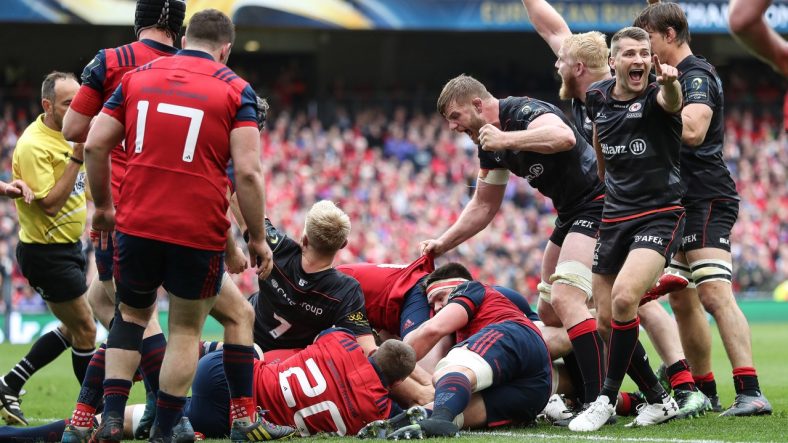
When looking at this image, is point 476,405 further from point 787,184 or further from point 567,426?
point 787,184

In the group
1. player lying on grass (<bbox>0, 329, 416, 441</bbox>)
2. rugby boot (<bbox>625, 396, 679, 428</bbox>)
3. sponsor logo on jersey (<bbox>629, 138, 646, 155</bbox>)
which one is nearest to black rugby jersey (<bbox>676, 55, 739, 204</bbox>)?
sponsor logo on jersey (<bbox>629, 138, 646, 155</bbox>)

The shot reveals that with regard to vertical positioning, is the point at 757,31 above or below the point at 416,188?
above

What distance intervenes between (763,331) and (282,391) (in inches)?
548

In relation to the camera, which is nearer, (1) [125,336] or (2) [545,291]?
(1) [125,336]

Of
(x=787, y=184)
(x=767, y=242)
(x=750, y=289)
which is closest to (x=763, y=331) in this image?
(x=750, y=289)

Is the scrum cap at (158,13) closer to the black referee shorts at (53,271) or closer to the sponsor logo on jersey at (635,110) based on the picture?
the black referee shorts at (53,271)

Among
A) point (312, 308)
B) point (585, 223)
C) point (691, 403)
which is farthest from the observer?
point (585, 223)

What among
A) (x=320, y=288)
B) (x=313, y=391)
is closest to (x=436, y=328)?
(x=320, y=288)

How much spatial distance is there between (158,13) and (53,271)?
2745mm

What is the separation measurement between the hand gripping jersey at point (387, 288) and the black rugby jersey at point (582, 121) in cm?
140

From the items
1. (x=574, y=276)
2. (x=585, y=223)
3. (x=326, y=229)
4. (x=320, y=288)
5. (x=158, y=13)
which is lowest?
(x=320, y=288)

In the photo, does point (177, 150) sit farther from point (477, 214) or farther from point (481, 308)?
point (477, 214)

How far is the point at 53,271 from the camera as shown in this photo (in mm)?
7766

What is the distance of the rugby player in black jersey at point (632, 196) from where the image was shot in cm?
609
